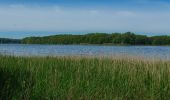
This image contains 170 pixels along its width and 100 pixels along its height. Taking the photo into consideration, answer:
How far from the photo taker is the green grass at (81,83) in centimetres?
802

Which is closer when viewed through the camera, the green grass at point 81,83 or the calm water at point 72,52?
the green grass at point 81,83

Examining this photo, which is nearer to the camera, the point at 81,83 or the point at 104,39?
the point at 81,83

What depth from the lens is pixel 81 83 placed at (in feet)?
27.5

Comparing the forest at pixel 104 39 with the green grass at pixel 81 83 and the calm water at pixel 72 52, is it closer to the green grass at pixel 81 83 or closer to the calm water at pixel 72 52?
the calm water at pixel 72 52

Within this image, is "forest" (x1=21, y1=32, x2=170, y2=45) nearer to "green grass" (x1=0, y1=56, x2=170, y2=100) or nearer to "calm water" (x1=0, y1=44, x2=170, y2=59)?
"calm water" (x1=0, y1=44, x2=170, y2=59)

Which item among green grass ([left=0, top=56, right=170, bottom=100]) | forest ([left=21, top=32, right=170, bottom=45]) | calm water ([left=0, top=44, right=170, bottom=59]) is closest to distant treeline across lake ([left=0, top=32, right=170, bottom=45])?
forest ([left=21, top=32, right=170, bottom=45])

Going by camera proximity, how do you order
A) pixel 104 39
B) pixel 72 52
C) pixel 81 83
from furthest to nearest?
pixel 104 39
pixel 72 52
pixel 81 83

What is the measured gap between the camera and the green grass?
26.3 feet

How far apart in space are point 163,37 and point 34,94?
41.5 m

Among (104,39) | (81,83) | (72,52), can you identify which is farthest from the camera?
(104,39)

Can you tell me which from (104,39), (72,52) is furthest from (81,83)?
(104,39)

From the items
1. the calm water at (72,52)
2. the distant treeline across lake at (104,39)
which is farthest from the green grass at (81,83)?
the distant treeline across lake at (104,39)

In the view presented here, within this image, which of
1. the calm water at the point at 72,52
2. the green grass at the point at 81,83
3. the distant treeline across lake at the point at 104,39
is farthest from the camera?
the distant treeline across lake at the point at 104,39

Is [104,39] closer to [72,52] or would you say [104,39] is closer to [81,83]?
[72,52]
